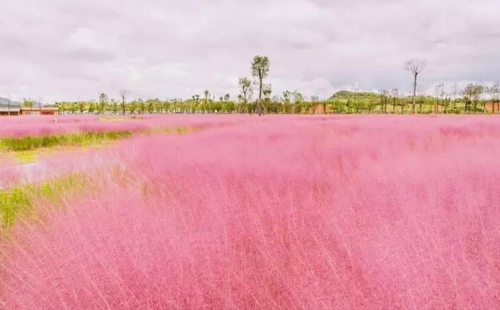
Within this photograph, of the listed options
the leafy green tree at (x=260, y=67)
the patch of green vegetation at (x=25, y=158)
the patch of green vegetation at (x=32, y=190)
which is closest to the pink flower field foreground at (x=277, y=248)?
the patch of green vegetation at (x=32, y=190)

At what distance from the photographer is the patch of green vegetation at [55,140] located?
48.2 feet

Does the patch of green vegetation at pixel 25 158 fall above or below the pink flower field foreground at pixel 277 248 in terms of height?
below

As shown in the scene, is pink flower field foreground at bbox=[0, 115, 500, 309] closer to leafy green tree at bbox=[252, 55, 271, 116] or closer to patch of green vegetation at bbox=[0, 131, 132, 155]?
patch of green vegetation at bbox=[0, 131, 132, 155]

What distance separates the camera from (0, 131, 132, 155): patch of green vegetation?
1470 centimetres

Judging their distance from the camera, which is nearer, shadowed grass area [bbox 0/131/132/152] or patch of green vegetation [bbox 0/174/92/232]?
patch of green vegetation [bbox 0/174/92/232]

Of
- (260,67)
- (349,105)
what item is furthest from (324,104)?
(260,67)

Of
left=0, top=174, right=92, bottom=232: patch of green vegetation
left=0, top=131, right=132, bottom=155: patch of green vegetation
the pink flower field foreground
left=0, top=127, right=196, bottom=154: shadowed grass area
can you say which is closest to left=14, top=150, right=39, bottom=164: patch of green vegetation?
left=0, top=127, right=196, bottom=154: shadowed grass area

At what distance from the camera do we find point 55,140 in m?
16.3

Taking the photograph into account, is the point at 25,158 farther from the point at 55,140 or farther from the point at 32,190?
the point at 32,190

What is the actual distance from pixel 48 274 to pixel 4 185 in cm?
397

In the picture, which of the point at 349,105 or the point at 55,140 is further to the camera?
the point at 349,105

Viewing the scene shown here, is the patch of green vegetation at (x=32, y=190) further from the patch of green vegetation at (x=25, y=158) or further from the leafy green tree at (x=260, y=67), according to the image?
the leafy green tree at (x=260, y=67)

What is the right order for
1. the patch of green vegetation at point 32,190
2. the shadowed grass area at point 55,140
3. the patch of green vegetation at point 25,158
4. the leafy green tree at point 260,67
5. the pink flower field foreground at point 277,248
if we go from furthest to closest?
1. the leafy green tree at point 260,67
2. the shadowed grass area at point 55,140
3. the patch of green vegetation at point 25,158
4. the patch of green vegetation at point 32,190
5. the pink flower field foreground at point 277,248

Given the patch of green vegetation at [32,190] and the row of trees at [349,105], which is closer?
the patch of green vegetation at [32,190]
